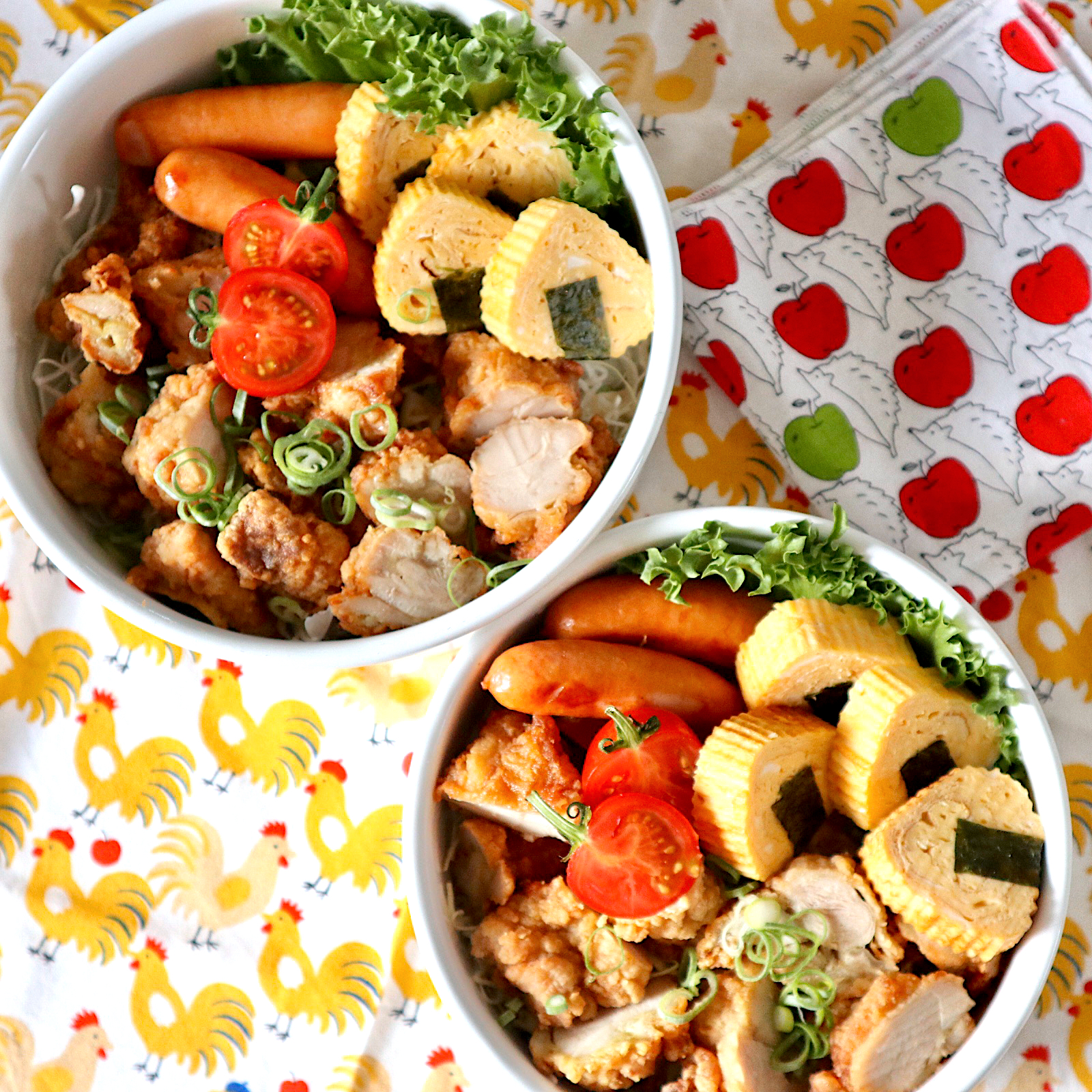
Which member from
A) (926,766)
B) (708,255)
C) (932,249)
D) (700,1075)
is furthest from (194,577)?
(932,249)

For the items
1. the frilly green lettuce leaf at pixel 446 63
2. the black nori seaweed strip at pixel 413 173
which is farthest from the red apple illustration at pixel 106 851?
the frilly green lettuce leaf at pixel 446 63

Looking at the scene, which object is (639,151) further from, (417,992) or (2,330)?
(417,992)

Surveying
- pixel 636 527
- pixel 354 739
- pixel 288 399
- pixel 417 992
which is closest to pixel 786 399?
pixel 636 527

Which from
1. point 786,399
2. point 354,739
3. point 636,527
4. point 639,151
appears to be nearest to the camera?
point 639,151

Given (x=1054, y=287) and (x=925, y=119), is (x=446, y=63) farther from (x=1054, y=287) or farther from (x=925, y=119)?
(x=1054, y=287)

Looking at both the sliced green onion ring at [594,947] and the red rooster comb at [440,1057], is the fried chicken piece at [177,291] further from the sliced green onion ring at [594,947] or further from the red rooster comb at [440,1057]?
the red rooster comb at [440,1057]

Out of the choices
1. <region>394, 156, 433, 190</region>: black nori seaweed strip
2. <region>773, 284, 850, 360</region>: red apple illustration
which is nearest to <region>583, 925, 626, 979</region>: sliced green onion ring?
<region>773, 284, 850, 360</region>: red apple illustration
